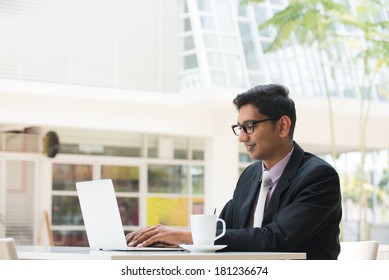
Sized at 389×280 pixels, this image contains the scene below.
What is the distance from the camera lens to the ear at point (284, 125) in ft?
10.8

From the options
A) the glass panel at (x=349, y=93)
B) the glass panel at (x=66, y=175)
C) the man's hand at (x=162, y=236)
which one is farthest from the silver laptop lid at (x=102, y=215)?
the glass panel at (x=349, y=93)

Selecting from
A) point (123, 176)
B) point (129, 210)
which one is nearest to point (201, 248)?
point (129, 210)

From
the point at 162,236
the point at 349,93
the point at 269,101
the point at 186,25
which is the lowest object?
the point at 162,236

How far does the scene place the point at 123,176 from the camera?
15.1 m

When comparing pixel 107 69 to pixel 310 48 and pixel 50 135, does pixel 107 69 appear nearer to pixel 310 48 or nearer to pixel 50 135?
pixel 50 135

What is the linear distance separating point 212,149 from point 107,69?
2455 mm

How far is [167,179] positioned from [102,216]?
1275cm

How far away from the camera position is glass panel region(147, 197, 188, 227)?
49.9 feet

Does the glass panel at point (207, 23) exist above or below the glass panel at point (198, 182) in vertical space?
above

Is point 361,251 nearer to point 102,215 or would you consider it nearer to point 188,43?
point 102,215

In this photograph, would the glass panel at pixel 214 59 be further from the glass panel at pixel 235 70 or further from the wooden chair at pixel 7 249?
the wooden chair at pixel 7 249

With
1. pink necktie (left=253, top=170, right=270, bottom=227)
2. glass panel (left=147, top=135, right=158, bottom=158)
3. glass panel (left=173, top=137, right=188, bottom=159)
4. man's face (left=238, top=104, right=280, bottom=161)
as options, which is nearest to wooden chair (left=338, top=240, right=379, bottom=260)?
pink necktie (left=253, top=170, right=270, bottom=227)

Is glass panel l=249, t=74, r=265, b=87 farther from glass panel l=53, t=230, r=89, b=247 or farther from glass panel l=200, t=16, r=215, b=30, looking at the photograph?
glass panel l=53, t=230, r=89, b=247

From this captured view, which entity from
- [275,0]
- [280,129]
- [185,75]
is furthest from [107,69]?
[280,129]
